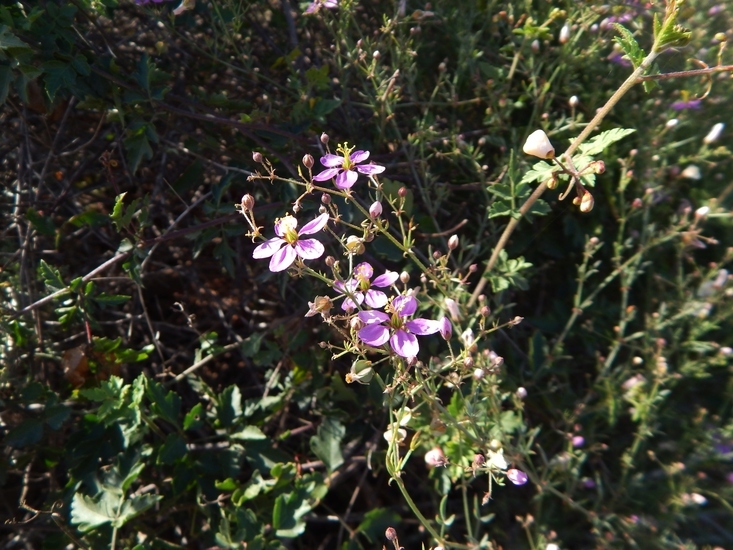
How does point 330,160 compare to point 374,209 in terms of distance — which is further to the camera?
point 330,160

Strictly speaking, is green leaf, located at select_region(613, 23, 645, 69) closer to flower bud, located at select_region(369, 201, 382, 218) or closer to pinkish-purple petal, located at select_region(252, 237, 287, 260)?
flower bud, located at select_region(369, 201, 382, 218)

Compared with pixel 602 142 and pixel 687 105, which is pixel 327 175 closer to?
pixel 602 142

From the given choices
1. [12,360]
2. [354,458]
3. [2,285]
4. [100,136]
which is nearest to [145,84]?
[100,136]

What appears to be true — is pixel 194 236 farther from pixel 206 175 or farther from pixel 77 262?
pixel 77 262

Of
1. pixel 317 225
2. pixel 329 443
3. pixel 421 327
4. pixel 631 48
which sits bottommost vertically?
pixel 329 443

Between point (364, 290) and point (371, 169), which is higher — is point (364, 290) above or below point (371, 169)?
below

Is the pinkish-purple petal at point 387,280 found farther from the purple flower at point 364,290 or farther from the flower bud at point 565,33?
the flower bud at point 565,33

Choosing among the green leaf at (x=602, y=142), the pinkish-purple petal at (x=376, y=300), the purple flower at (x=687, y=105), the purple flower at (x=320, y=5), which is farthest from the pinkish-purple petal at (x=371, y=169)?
the purple flower at (x=687, y=105)

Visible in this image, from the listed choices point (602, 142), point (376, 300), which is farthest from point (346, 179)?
point (602, 142)
